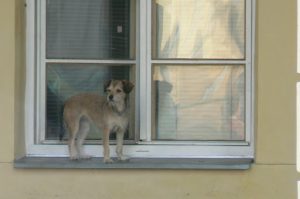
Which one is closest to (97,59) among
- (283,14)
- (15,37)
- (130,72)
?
(130,72)

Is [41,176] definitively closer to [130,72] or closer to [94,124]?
[94,124]

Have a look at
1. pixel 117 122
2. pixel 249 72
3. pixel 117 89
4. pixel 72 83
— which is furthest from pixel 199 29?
pixel 72 83

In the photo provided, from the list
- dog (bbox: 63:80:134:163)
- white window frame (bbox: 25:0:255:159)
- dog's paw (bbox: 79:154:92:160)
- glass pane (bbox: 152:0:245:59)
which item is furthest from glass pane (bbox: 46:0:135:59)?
dog's paw (bbox: 79:154:92:160)

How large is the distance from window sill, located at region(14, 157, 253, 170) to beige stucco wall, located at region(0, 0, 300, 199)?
58 millimetres

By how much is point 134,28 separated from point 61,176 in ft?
4.20

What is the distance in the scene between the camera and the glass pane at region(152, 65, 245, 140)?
570 cm

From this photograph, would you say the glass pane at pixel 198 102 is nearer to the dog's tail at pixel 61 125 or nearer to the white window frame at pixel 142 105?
the white window frame at pixel 142 105

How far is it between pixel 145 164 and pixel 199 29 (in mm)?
1144

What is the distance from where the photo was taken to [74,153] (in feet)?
18.4

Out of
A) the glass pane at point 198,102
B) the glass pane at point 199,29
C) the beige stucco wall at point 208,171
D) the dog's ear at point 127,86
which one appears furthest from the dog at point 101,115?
the glass pane at point 199,29

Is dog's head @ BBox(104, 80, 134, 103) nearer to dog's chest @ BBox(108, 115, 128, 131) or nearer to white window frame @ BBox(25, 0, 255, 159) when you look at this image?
dog's chest @ BBox(108, 115, 128, 131)

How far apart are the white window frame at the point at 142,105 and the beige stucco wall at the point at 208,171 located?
130 mm

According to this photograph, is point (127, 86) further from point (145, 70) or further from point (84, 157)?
point (84, 157)

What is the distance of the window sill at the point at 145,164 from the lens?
213 inches
